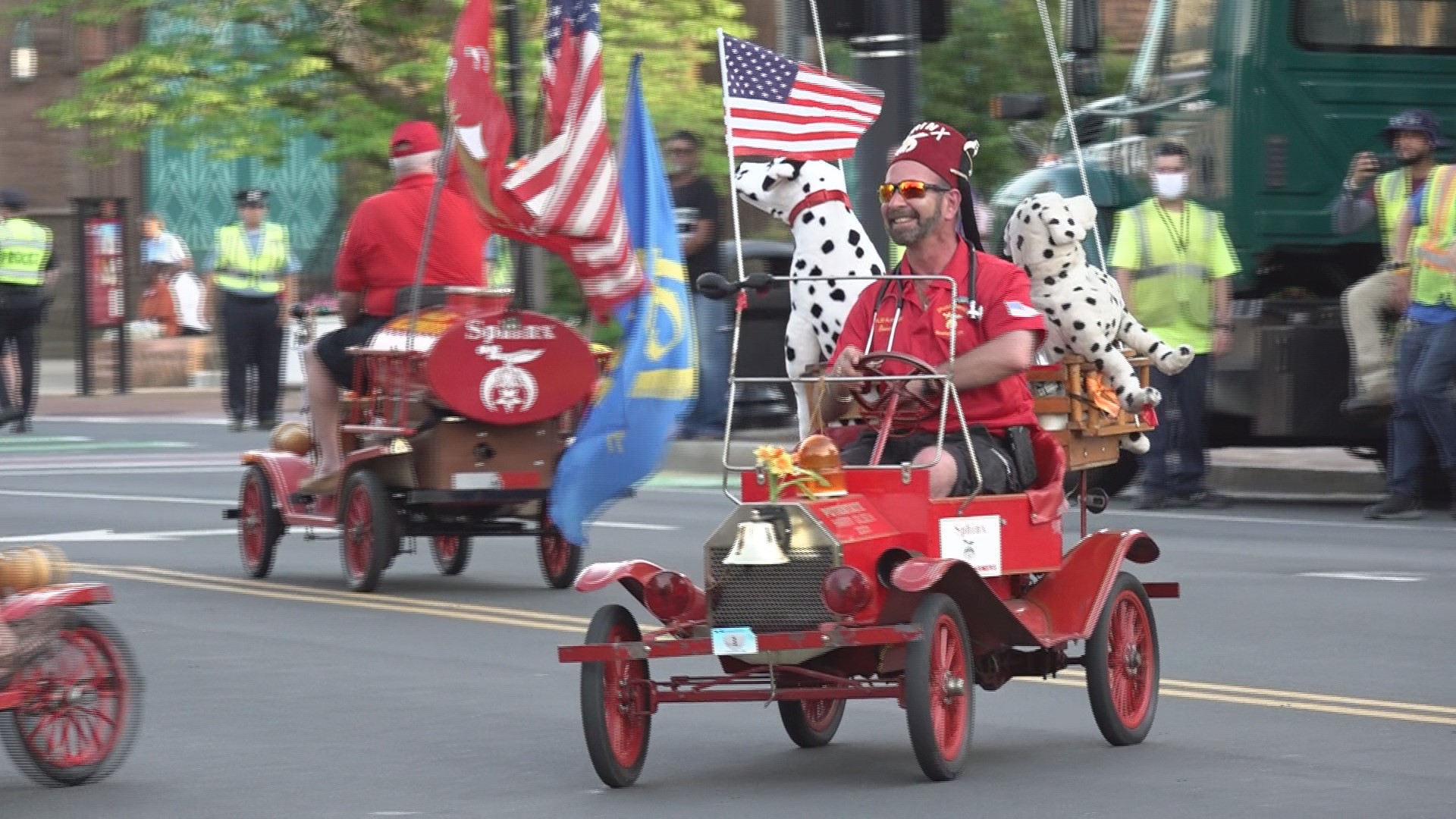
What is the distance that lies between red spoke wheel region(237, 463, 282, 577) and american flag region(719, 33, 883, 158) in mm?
4544

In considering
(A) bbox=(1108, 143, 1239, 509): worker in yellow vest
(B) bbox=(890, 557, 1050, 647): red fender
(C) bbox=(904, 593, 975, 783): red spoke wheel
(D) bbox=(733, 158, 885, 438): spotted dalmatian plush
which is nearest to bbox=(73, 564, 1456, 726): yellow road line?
(D) bbox=(733, 158, 885, 438): spotted dalmatian plush

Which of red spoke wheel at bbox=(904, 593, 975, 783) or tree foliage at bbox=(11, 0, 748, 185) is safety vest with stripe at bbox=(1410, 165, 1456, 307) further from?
tree foliage at bbox=(11, 0, 748, 185)

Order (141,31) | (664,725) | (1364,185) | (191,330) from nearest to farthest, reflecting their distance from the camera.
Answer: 1. (664,725)
2. (1364,185)
3. (191,330)
4. (141,31)

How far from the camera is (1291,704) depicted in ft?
31.4

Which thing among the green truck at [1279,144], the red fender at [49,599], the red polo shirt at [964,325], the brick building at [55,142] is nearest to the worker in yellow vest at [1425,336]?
the green truck at [1279,144]

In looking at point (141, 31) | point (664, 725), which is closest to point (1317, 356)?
point (664, 725)

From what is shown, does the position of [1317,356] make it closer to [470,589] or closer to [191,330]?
[470,589]

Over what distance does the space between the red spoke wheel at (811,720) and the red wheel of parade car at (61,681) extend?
1916mm

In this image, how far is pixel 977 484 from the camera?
8.14 m

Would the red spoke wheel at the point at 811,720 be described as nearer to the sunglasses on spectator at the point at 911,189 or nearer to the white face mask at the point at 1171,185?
the sunglasses on spectator at the point at 911,189

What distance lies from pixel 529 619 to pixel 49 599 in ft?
14.7

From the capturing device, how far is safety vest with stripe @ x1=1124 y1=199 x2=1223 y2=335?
17016 millimetres

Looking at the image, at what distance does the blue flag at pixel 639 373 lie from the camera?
12.8 m

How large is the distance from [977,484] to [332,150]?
26.9 m
